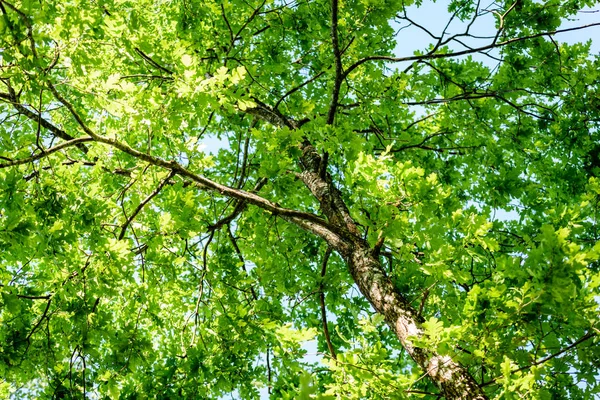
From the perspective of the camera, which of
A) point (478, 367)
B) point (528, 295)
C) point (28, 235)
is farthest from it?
point (28, 235)

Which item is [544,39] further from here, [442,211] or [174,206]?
[174,206]

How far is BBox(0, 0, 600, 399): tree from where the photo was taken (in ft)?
8.37

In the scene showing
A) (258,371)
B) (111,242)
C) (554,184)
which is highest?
(554,184)

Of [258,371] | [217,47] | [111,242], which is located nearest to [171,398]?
[258,371]

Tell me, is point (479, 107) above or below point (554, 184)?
above

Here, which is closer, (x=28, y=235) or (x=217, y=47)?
(x=28, y=235)

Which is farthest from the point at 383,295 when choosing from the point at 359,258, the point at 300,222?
the point at 300,222

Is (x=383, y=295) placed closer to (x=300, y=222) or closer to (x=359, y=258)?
(x=359, y=258)

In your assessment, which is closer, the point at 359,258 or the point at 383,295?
the point at 383,295

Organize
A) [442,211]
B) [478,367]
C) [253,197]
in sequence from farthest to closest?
[442,211] < [253,197] < [478,367]

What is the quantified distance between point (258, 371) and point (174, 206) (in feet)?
6.00

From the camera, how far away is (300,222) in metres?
4.33

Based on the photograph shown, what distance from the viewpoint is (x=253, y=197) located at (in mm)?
4121

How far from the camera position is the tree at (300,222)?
8.37 feet
